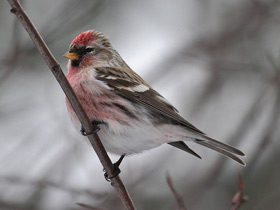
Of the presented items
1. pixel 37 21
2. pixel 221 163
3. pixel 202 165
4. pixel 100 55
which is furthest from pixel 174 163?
pixel 37 21

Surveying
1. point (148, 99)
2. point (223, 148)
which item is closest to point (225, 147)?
point (223, 148)

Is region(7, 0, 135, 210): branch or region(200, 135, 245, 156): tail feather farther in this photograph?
region(200, 135, 245, 156): tail feather

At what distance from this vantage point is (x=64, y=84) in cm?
276

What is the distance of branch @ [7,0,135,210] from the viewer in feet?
8.28

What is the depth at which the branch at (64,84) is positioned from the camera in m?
2.52

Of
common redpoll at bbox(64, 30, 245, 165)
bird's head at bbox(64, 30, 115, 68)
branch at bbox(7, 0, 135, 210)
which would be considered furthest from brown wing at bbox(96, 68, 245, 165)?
branch at bbox(7, 0, 135, 210)

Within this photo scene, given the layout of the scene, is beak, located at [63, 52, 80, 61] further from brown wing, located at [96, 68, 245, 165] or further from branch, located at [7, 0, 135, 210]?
branch, located at [7, 0, 135, 210]

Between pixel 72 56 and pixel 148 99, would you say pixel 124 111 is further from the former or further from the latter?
pixel 72 56

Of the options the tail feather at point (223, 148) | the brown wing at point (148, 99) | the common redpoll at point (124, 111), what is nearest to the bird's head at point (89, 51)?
the common redpoll at point (124, 111)

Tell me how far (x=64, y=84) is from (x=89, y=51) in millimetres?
1491

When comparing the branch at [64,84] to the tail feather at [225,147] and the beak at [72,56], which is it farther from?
the beak at [72,56]

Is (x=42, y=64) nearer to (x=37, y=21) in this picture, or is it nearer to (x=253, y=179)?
(x=37, y=21)

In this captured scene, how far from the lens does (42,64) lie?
6918 millimetres

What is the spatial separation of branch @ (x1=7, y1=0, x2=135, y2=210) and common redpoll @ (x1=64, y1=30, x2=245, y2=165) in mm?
581
